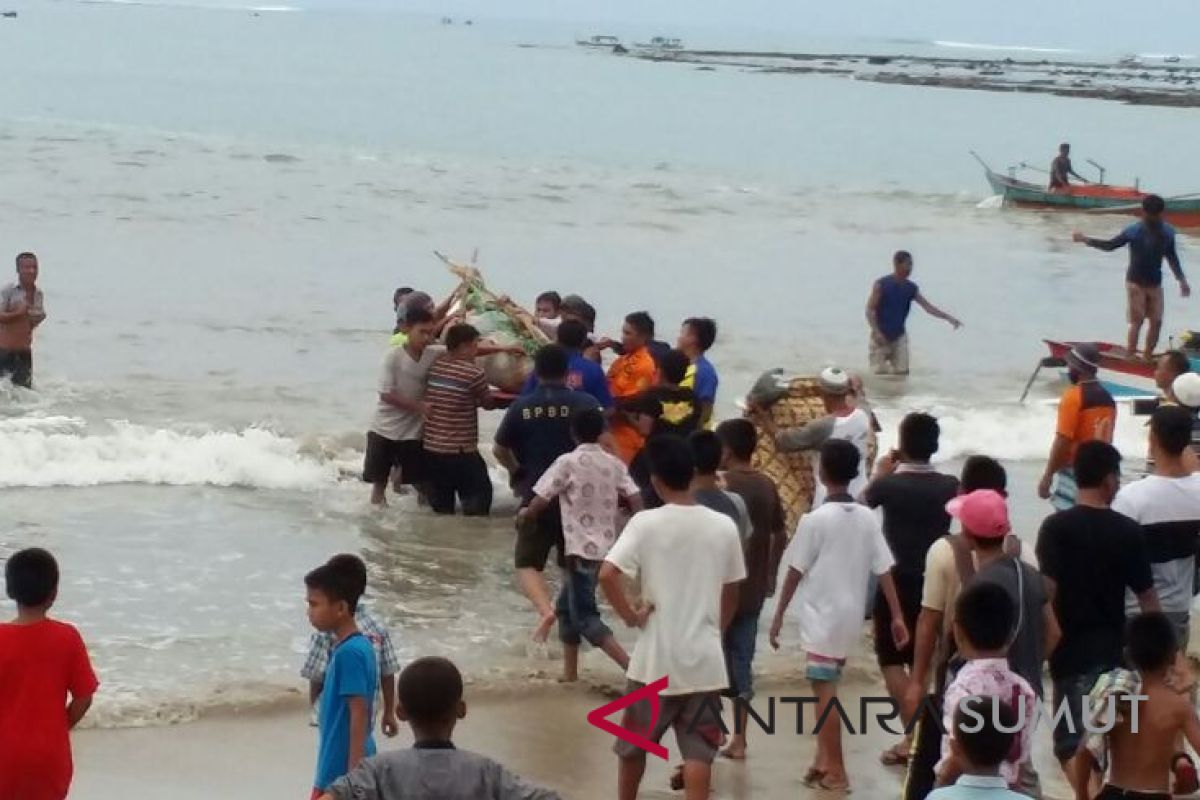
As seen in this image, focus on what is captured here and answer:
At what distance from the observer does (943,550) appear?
6.28m

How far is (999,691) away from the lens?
529 centimetres

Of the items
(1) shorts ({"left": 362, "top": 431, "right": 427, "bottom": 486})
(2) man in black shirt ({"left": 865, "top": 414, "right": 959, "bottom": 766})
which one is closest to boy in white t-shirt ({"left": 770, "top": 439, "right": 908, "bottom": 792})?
(2) man in black shirt ({"left": 865, "top": 414, "right": 959, "bottom": 766})

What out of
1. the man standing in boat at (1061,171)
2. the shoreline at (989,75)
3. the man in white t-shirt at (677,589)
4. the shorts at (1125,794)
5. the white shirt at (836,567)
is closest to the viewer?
the shorts at (1125,794)

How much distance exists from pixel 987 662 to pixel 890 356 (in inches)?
576

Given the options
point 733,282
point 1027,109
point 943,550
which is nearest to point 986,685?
point 943,550

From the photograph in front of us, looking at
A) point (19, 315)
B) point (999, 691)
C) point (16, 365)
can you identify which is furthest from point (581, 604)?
point (16, 365)

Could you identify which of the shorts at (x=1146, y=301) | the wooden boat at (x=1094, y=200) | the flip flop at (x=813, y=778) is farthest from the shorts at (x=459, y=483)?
the wooden boat at (x=1094, y=200)

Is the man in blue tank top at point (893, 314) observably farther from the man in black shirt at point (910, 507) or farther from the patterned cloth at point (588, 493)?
the man in black shirt at point (910, 507)

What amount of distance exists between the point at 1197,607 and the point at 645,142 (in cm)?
5106

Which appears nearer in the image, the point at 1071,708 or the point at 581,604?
the point at 1071,708

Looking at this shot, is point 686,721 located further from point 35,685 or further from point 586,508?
point 35,685

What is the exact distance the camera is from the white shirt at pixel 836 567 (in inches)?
277

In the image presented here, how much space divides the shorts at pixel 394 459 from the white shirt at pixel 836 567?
5.04 m

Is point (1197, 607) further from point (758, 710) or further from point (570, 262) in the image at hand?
point (570, 262)
